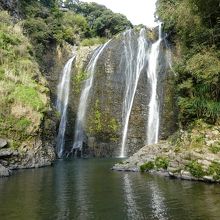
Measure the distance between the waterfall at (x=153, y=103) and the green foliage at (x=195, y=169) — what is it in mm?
14254

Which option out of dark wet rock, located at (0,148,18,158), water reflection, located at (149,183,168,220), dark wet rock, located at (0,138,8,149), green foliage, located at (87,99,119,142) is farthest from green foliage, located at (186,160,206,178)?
green foliage, located at (87,99,119,142)

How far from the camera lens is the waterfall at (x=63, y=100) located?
1278 inches

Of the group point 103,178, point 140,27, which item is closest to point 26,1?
point 140,27

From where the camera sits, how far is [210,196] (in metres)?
12.6

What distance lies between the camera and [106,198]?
12859 millimetres

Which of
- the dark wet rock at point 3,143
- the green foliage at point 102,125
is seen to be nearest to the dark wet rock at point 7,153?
the dark wet rock at point 3,143

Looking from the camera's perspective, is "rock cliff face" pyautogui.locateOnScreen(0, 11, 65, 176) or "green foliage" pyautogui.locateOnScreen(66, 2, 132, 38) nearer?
"rock cliff face" pyautogui.locateOnScreen(0, 11, 65, 176)

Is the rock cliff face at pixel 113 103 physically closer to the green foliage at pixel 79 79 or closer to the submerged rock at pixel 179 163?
the green foliage at pixel 79 79

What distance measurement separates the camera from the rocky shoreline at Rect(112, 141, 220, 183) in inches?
620

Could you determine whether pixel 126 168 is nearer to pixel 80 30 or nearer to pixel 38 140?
pixel 38 140

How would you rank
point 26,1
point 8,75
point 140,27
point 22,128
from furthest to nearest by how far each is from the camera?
point 26,1, point 140,27, point 8,75, point 22,128

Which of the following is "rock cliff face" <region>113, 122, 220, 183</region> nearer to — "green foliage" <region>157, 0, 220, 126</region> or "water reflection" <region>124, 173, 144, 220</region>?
"green foliage" <region>157, 0, 220, 126</region>

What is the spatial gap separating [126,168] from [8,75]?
1002 cm

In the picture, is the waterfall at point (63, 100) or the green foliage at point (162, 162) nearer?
the green foliage at point (162, 162)
